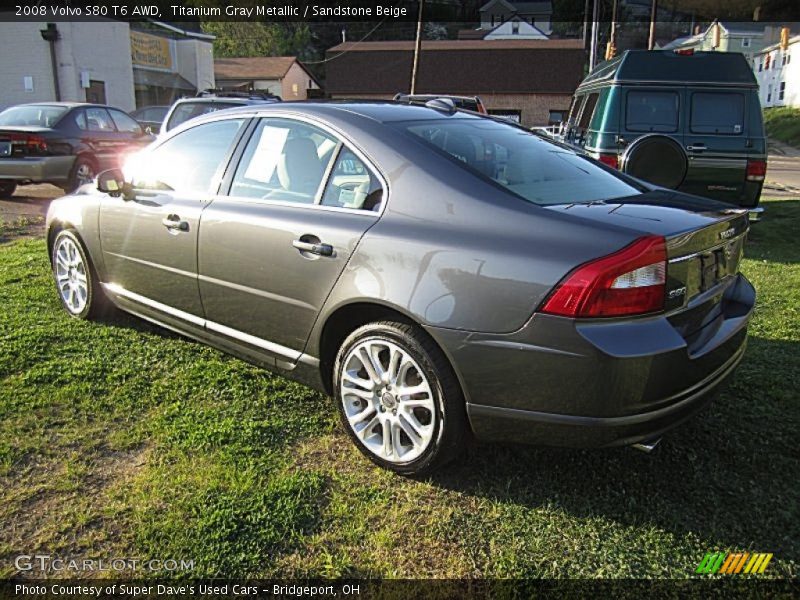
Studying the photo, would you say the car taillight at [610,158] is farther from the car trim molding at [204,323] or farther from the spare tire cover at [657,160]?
the car trim molding at [204,323]

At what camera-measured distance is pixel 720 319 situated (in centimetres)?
288

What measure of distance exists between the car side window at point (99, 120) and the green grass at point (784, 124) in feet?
124

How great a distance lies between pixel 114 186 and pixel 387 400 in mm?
2483

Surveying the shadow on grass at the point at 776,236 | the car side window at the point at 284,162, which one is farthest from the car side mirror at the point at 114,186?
the shadow on grass at the point at 776,236

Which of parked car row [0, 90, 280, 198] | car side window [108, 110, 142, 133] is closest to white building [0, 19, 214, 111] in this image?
car side window [108, 110, 142, 133]

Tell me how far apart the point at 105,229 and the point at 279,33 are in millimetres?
67035

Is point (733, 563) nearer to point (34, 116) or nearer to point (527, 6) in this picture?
point (34, 116)

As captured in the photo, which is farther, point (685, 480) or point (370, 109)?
point (370, 109)

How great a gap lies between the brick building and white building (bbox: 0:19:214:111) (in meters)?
17.4

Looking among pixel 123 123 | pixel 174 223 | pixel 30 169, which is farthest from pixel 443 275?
pixel 123 123

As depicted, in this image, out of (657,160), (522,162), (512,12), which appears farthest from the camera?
(512,12)

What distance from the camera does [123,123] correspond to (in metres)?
12.0

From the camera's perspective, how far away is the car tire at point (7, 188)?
411 inches

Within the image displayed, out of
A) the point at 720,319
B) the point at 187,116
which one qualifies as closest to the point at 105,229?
the point at 720,319
